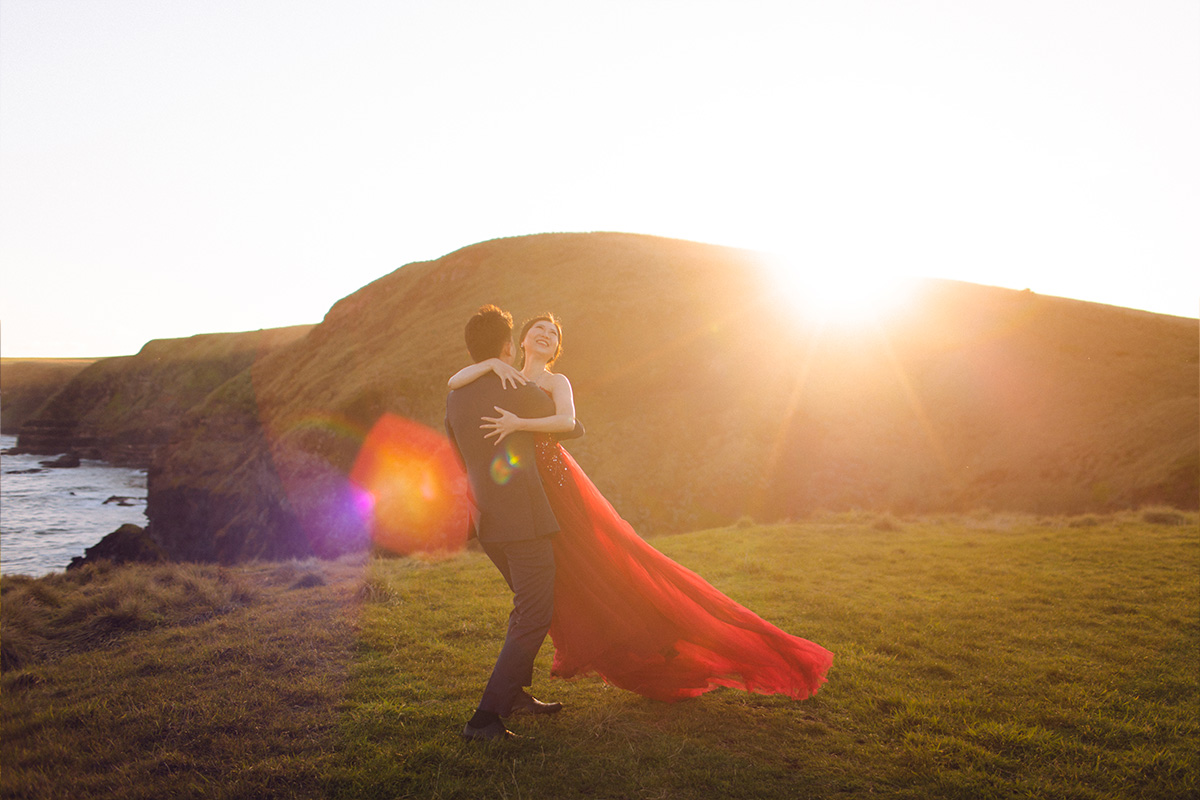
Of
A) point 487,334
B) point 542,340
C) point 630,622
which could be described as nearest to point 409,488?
point 630,622

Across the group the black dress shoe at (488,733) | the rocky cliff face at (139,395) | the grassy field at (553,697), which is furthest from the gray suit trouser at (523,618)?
the rocky cliff face at (139,395)

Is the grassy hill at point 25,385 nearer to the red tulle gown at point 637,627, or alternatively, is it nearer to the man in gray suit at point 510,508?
the man in gray suit at point 510,508

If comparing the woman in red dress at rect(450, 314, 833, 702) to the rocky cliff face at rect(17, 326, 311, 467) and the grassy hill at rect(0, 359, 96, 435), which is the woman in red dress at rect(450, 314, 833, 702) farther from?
the grassy hill at rect(0, 359, 96, 435)

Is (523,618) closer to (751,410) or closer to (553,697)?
(553,697)

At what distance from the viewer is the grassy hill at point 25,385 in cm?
9338

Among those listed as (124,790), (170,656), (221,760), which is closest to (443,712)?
(221,760)

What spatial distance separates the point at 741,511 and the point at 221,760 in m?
25.3

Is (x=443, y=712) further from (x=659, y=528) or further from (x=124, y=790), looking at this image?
(x=659, y=528)

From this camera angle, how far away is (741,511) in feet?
88.6

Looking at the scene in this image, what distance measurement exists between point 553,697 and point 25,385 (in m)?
144

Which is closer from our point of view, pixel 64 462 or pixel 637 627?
pixel 637 627

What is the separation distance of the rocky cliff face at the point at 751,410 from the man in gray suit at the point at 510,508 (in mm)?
23497

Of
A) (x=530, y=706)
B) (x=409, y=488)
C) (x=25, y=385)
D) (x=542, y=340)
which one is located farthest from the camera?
(x=25, y=385)

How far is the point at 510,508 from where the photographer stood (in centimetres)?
402
